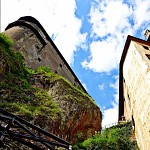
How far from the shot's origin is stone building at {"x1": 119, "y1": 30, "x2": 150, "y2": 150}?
16938mm

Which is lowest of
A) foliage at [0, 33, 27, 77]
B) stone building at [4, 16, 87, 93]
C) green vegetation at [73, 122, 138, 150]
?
green vegetation at [73, 122, 138, 150]

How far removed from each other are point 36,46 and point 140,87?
30.5 feet

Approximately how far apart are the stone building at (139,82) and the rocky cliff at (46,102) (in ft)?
8.43

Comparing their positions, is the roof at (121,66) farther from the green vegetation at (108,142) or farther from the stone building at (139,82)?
the green vegetation at (108,142)

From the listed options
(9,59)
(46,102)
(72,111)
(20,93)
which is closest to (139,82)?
(72,111)

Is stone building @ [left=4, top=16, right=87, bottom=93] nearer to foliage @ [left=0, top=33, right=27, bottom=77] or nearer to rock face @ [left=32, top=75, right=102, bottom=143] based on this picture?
foliage @ [left=0, top=33, right=27, bottom=77]

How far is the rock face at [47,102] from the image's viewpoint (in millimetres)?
12523

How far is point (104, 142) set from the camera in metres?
16.4

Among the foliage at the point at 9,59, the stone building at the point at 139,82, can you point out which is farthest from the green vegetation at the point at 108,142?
the foliage at the point at 9,59

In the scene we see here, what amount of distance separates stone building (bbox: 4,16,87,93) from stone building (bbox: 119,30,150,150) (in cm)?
550

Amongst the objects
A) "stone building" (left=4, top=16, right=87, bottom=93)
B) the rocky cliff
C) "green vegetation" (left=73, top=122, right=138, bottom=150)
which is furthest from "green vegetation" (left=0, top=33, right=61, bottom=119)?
"stone building" (left=4, top=16, right=87, bottom=93)

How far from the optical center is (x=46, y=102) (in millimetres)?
14305

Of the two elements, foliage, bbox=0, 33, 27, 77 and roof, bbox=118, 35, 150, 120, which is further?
roof, bbox=118, 35, 150, 120

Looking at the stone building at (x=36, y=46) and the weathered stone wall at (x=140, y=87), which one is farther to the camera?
the stone building at (x=36, y=46)
